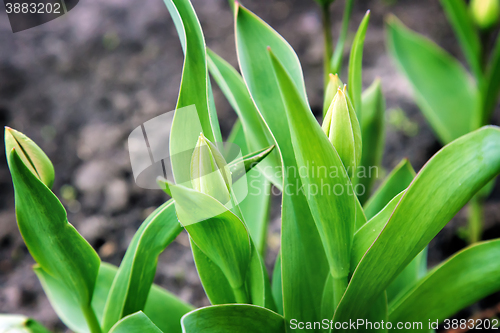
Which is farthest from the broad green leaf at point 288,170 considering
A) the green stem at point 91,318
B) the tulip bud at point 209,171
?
the green stem at point 91,318

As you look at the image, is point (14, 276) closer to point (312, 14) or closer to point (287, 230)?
point (287, 230)

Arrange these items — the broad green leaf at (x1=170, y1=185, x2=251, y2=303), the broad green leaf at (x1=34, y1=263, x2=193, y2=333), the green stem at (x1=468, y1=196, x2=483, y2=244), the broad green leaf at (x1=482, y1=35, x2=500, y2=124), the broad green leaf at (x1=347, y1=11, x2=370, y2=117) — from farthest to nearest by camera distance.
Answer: the green stem at (x1=468, y1=196, x2=483, y2=244) → the broad green leaf at (x1=482, y1=35, x2=500, y2=124) → the broad green leaf at (x1=34, y1=263, x2=193, y2=333) → the broad green leaf at (x1=347, y1=11, x2=370, y2=117) → the broad green leaf at (x1=170, y1=185, x2=251, y2=303)

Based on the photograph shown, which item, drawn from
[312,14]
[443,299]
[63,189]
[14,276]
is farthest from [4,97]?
[443,299]

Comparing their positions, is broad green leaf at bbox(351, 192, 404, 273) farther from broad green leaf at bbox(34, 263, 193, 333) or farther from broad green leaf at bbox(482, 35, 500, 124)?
broad green leaf at bbox(482, 35, 500, 124)

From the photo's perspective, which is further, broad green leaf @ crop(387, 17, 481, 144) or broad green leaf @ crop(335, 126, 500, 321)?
broad green leaf @ crop(387, 17, 481, 144)

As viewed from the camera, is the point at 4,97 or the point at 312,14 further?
the point at 312,14

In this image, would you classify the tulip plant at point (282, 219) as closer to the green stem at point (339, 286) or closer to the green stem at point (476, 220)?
the green stem at point (339, 286)

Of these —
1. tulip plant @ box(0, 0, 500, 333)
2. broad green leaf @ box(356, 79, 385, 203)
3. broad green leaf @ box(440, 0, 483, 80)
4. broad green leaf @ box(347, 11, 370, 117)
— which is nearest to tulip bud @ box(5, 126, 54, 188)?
tulip plant @ box(0, 0, 500, 333)

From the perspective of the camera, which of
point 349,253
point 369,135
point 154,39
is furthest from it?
point 154,39
